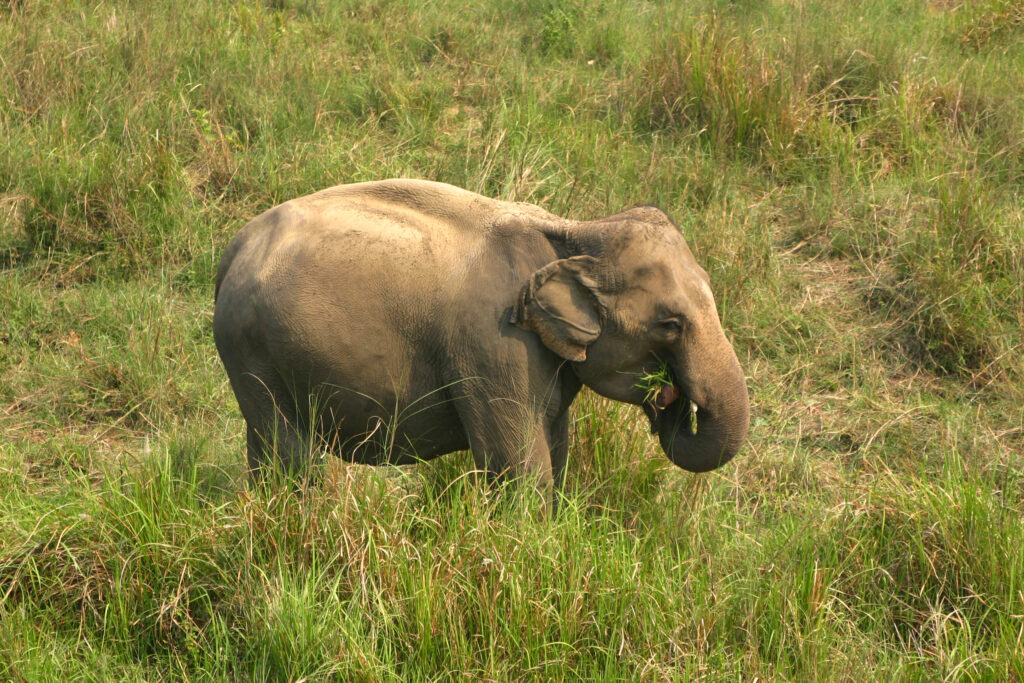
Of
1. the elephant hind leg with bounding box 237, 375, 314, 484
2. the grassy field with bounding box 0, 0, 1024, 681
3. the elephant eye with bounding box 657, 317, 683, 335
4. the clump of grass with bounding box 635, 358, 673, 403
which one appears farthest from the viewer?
the elephant hind leg with bounding box 237, 375, 314, 484

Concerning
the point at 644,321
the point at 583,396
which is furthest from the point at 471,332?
the point at 583,396

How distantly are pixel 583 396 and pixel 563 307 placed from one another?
91cm

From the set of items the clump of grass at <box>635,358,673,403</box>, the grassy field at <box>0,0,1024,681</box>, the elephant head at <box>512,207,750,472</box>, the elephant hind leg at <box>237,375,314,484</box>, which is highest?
the elephant head at <box>512,207,750,472</box>

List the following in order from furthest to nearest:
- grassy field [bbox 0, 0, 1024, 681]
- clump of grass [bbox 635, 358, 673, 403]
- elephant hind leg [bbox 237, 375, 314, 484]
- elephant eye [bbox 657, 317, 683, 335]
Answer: elephant hind leg [bbox 237, 375, 314, 484]
clump of grass [bbox 635, 358, 673, 403]
elephant eye [bbox 657, 317, 683, 335]
grassy field [bbox 0, 0, 1024, 681]

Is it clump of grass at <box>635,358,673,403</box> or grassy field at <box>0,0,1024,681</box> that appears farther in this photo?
clump of grass at <box>635,358,673,403</box>

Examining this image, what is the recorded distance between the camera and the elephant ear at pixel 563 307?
4055mm

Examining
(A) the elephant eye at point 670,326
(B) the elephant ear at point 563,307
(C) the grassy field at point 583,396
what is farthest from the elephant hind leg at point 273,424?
(A) the elephant eye at point 670,326

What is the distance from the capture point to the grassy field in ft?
12.0

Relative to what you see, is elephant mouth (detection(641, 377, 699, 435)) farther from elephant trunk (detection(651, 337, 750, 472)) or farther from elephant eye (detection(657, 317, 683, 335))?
elephant eye (detection(657, 317, 683, 335))

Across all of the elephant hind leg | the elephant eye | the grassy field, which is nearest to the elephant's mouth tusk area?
the elephant eye

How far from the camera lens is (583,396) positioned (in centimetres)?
489

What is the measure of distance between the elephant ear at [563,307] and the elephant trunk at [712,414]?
0.35m

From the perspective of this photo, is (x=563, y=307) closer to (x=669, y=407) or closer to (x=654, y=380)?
(x=654, y=380)

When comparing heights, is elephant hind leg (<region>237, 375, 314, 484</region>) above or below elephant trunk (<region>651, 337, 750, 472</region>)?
below
